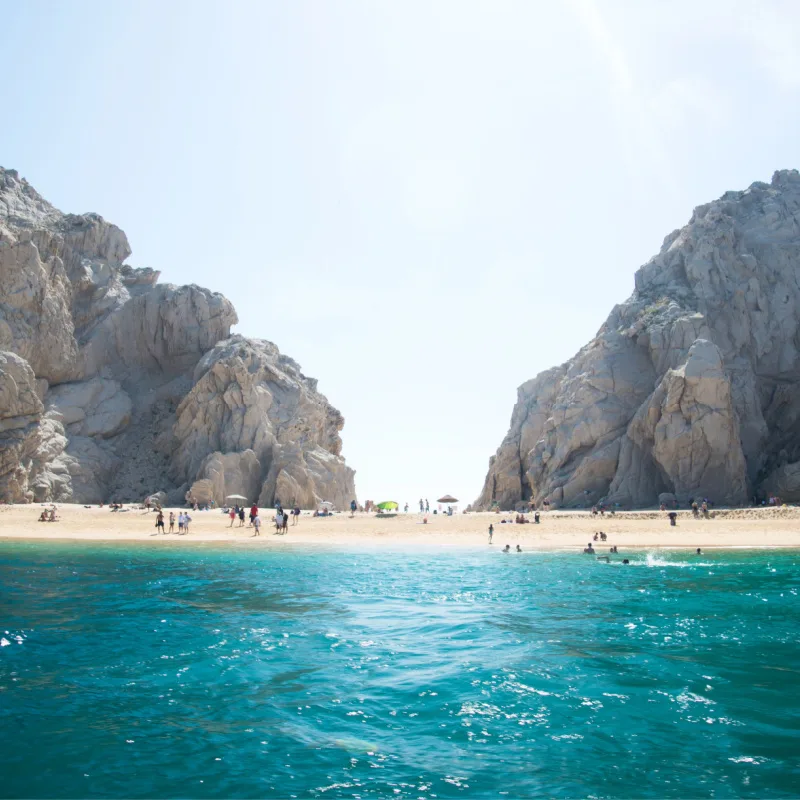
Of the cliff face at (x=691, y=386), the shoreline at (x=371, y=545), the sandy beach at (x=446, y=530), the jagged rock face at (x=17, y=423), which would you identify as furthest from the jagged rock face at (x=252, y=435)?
the cliff face at (x=691, y=386)

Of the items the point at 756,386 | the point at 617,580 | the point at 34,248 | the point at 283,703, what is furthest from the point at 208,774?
the point at 756,386

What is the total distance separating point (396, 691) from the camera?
1069cm

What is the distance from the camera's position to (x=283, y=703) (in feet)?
32.5

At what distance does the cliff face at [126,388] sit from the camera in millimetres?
53125

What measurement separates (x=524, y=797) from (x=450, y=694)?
153 inches

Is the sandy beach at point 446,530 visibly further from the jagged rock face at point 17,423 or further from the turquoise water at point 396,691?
the turquoise water at point 396,691

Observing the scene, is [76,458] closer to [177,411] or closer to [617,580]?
[177,411]

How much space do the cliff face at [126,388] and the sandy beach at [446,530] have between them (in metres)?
7.63

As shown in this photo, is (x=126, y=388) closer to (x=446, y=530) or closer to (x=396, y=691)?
(x=446, y=530)

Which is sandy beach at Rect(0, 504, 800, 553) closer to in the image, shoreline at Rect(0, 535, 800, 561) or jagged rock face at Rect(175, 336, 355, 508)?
shoreline at Rect(0, 535, 800, 561)

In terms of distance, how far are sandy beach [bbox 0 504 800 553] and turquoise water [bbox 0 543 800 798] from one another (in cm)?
1612

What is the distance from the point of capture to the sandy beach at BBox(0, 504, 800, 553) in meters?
37.0

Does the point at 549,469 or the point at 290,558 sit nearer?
the point at 290,558

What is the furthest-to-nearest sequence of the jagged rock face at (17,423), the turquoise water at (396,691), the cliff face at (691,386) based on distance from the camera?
the cliff face at (691,386), the jagged rock face at (17,423), the turquoise water at (396,691)
